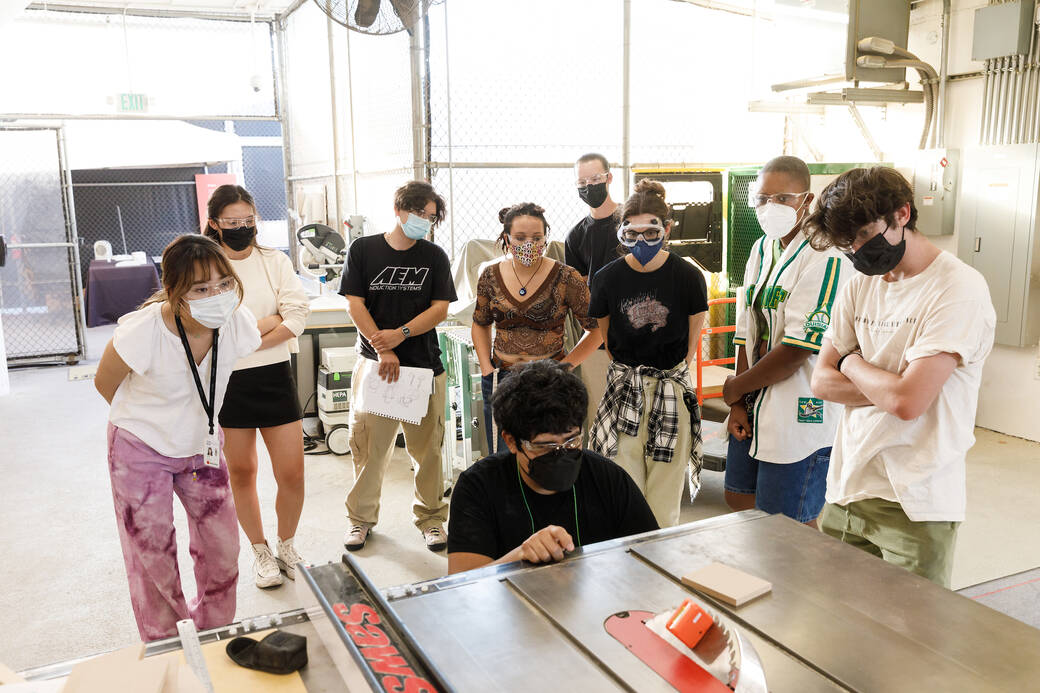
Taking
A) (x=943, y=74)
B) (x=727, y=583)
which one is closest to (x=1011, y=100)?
(x=943, y=74)

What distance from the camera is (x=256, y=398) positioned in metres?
3.31

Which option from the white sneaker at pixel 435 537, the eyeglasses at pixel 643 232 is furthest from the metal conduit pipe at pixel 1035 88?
the white sneaker at pixel 435 537

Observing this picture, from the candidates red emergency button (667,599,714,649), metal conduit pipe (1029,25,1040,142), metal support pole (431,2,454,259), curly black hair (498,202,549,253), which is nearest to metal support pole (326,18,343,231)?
metal support pole (431,2,454,259)

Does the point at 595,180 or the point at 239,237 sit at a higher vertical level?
the point at 595,180

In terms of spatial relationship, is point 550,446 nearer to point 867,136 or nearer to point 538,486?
point 538,486

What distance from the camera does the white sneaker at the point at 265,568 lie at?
3527 mm

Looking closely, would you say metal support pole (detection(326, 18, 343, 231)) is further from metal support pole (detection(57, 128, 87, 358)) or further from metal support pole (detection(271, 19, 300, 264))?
metal support pole (detection(57, 128, 87, 358))

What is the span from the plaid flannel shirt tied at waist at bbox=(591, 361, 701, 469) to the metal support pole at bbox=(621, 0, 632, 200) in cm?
284

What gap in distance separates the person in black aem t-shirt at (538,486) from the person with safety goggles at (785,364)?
93 cm

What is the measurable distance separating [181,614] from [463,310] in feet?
7.86

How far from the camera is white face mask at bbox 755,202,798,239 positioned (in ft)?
9.62

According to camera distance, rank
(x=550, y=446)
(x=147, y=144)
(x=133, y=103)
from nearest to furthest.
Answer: (x=550, y=446), (x=133, y=103), (x=147, y=144)

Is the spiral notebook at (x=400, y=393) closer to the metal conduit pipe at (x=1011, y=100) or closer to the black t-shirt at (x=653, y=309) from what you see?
the black t-shirt at (x=653, y=309)

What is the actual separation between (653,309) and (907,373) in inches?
50.7
